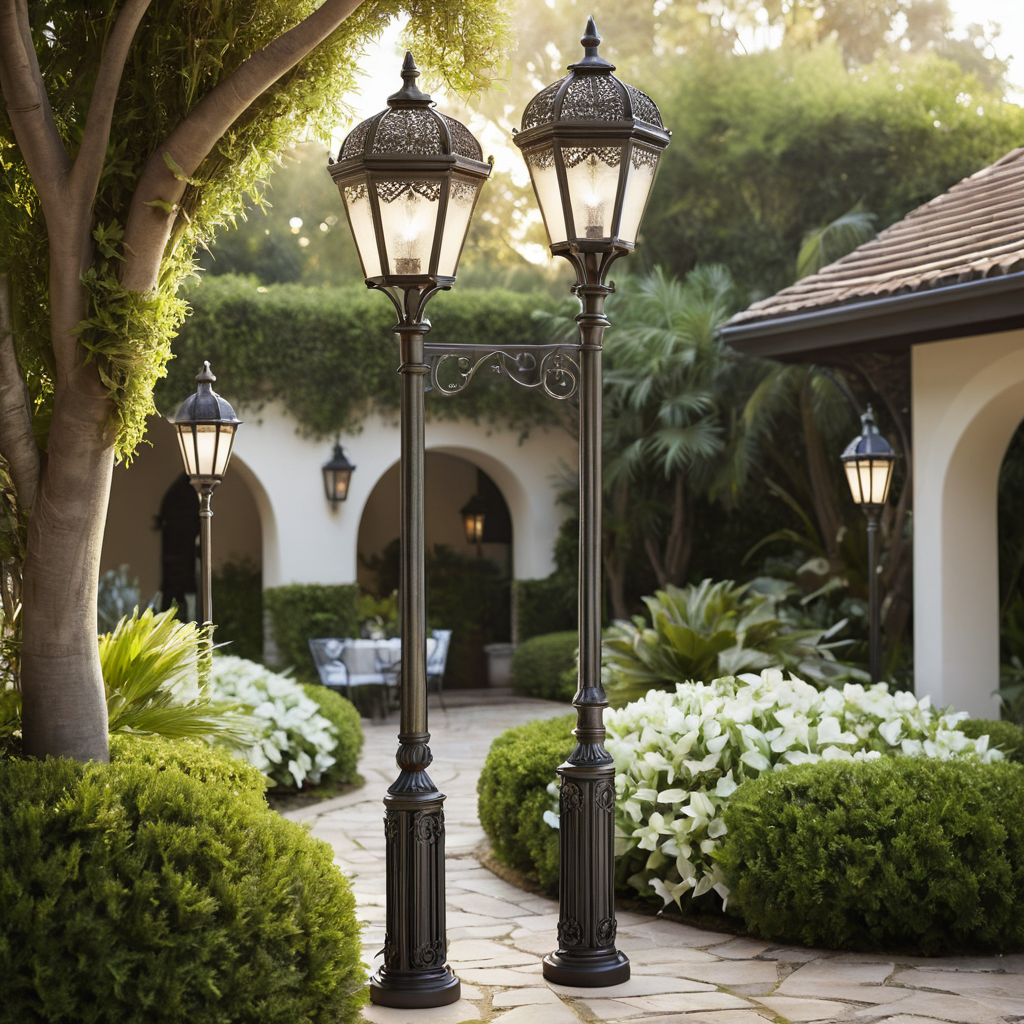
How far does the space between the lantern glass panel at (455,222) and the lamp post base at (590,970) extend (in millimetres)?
2301

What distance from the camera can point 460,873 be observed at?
6.00 meters

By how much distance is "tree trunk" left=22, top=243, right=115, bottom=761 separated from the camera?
3.40m

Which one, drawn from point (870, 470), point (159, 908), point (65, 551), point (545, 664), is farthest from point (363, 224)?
point (545, 664)

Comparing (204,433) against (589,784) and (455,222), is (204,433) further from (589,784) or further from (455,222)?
(589,784)

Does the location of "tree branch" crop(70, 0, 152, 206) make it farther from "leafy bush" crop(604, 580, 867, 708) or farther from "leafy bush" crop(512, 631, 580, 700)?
"leafy bush" crop(512, 631, 580, 700)

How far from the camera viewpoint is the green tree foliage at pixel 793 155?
14.6 m

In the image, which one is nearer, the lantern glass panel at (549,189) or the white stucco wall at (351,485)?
the lantern glass panel at (549,189)

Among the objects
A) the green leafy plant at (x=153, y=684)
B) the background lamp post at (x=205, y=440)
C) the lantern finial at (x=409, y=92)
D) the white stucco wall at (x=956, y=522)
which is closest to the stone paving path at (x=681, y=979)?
the green leafy plant at (x=153, y=684)

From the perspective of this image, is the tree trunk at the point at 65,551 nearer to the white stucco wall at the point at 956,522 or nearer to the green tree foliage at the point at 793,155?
the white stucco wall at the point at 956,522

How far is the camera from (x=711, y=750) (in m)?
5.25

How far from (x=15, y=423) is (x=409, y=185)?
54.8 inches

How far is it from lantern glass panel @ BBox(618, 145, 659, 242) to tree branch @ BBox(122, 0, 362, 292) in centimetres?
105

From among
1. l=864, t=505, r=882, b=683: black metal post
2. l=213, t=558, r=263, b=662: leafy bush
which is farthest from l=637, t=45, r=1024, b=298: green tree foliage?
l=864, t=505, r=882, b=683: black metal post

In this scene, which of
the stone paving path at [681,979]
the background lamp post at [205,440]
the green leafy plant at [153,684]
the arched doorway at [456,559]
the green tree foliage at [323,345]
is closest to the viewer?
the stone paving path at [681,979]
